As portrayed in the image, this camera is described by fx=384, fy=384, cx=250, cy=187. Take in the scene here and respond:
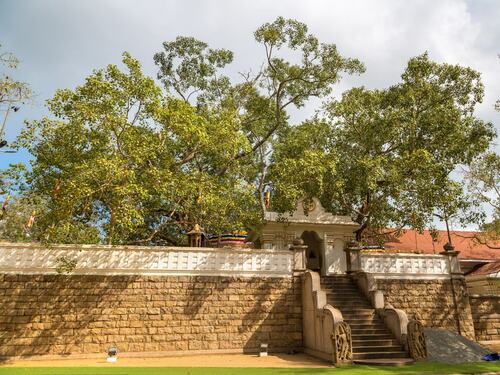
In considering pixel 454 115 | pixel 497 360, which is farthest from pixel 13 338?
pixel 454 115

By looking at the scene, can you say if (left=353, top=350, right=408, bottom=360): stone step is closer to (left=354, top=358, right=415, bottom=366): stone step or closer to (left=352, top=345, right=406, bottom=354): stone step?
(left=352, top=345, right=406, bottom=354): stone step

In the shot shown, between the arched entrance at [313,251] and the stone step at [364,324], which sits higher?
the arched entrance at [313,251]

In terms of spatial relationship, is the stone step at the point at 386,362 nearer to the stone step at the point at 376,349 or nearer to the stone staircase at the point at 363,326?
the stone staircase at the point at 363,326

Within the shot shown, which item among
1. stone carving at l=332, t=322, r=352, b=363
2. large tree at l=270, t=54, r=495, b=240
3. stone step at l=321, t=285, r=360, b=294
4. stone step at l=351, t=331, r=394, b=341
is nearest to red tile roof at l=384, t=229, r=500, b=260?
large tree at l=270, t=54, r=495, b=240

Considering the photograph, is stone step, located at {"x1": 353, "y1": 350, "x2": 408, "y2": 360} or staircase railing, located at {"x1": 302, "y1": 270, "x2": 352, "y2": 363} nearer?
staircase railing, located at {"x1": 302, "y1": 270, "x2": 352, "y2": 363}

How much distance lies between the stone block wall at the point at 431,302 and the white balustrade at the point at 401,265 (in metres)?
0.26

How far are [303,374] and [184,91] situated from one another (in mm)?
16766

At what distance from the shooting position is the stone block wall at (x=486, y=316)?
14531mm

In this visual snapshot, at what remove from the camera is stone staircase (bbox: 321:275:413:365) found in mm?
10445

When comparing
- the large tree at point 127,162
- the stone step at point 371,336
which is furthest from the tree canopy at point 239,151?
the stone step at point 371,336

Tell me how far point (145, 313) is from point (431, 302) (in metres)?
10.2

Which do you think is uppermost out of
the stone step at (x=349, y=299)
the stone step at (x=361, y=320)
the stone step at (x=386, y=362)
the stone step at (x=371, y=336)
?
the stone step at (x=349, y=299)

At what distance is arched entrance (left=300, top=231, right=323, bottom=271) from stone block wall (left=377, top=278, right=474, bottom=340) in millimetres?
4262

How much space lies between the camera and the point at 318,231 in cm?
1783
